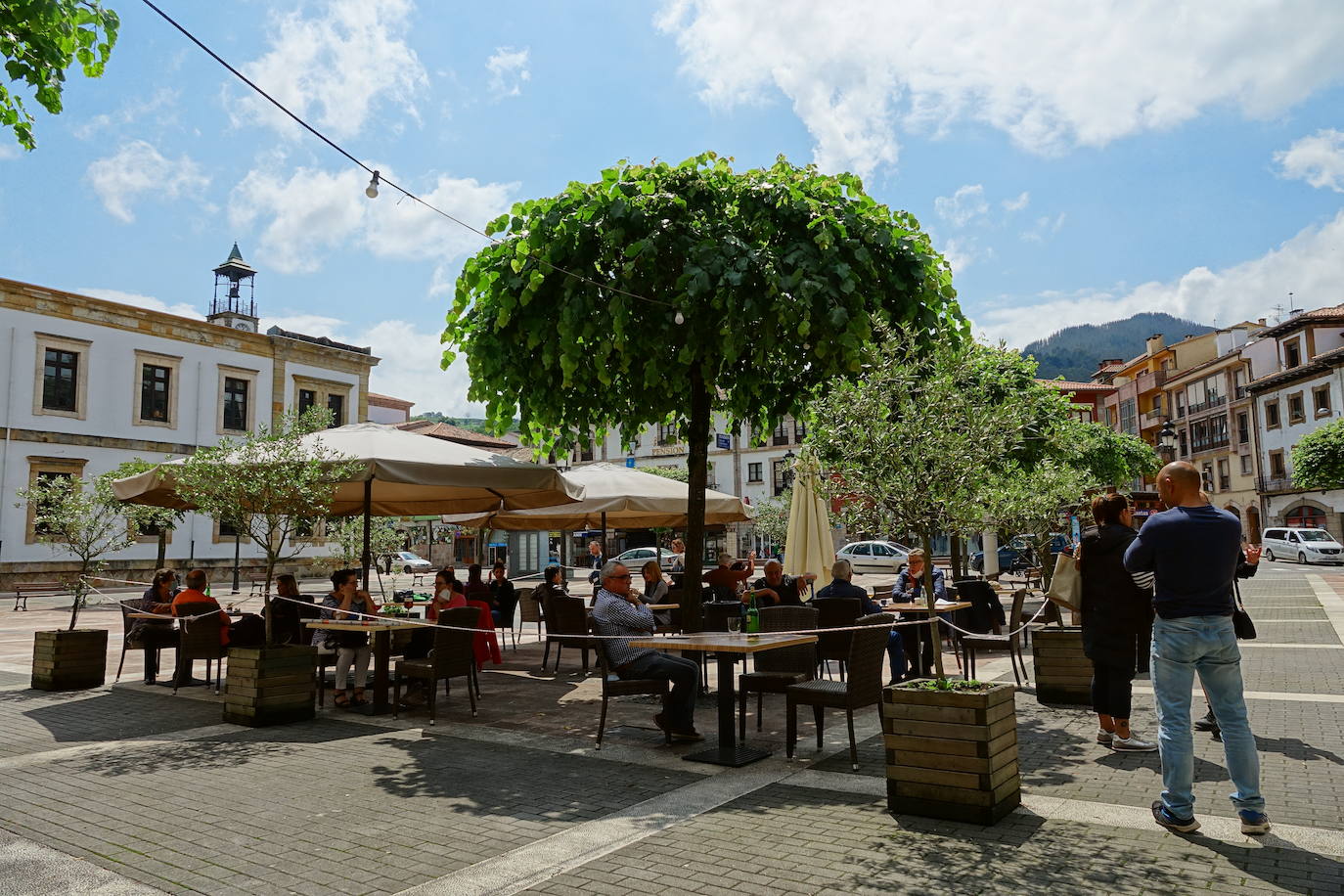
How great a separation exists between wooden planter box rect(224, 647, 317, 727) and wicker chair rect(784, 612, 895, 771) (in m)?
4.31

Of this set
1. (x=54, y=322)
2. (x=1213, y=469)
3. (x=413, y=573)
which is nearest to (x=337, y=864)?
(x=54, y=322)

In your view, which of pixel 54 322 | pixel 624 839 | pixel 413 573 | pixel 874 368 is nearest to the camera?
pixel 624 839

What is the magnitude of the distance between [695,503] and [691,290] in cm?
240

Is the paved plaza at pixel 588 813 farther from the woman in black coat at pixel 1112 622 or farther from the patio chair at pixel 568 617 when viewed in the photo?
the patio chair at pixel 568 617

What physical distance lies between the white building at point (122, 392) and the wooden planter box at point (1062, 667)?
29366 mm

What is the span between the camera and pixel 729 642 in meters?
6.43

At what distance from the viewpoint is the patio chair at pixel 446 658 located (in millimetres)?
7840

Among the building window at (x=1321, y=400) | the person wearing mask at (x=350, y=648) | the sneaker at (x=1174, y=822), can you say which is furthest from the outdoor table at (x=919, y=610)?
the building window at (x=1321, y=400)

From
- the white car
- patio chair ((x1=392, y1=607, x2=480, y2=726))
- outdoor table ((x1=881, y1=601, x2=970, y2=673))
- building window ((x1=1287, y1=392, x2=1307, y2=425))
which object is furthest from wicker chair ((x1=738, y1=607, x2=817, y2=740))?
building window ((x1=1287, y1=392, x2=1307, y2=425))

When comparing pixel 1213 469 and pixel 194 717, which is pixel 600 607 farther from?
pixel 1213 469

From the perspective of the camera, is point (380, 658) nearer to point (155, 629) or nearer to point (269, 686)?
point (269, 686)

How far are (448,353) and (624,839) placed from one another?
598 cm

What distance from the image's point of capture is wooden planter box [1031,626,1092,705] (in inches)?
315

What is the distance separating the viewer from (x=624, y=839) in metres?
4.60
